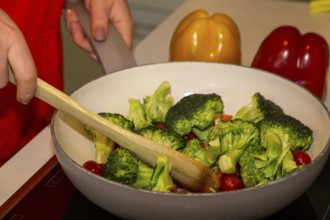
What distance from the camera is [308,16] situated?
170cm

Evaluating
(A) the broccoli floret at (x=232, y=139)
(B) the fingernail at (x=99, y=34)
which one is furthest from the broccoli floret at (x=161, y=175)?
(B) the fingernail at (x=99, y=34)

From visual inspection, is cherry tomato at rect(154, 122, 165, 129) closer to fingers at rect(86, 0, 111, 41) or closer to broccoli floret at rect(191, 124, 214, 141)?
broccoli floret at rect(191, 124, 214, 141)

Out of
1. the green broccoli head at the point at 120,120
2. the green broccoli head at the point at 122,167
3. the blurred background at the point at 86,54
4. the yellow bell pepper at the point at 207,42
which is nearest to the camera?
the green broccoli head at the point at 122,167

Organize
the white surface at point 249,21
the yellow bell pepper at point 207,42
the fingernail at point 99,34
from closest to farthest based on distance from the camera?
1. the fingernail at point 99,34
2. the yellow bell pepper at point 207,42
3. the white surface at point 249,21

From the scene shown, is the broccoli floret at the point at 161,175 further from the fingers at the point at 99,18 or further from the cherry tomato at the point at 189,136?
the fingers at the point at 99,18

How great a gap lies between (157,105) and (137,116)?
0.15 ft

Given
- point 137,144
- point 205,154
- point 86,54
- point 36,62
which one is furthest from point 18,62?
point 86,54

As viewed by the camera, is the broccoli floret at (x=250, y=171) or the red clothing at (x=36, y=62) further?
the red clothing at (x=36, y=62)

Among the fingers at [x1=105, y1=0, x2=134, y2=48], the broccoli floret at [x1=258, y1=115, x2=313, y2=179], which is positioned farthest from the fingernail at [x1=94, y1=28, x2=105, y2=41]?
the broccoli floret at [x1=258, y1=115, x2=313, y2=179]

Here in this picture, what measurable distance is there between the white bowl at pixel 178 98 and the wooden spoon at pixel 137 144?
6cm

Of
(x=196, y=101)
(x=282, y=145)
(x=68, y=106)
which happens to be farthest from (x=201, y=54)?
(x=68, y=106)

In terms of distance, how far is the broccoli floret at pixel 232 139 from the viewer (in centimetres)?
96

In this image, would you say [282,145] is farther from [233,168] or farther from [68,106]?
[68,106]

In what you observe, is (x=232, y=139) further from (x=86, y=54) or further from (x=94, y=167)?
(x=86, y=54)
